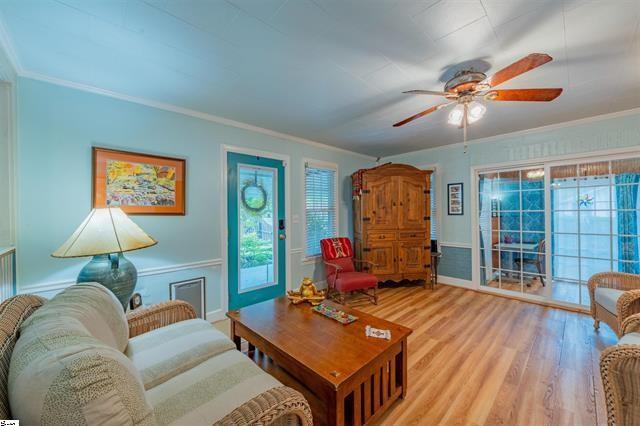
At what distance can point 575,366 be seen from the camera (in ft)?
6.68

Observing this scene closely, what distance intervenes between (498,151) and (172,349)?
4497 mm

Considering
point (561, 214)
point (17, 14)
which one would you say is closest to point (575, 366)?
point (561, 214)

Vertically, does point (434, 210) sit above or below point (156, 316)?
above

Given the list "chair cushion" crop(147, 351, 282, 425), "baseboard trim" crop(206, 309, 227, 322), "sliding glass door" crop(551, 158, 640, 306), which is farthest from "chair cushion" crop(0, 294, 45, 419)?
"sliding glass door" crop(551, 158, 640, 306)

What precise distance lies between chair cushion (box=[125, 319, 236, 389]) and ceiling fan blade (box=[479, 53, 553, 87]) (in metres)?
2.38

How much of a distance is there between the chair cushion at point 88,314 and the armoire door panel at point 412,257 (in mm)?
3561

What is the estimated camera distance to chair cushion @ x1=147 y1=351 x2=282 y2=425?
3.21 feet

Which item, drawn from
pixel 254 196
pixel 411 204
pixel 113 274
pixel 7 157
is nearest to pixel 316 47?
pixel 254 196

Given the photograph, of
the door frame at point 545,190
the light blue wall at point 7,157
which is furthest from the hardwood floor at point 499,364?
the light blue wall at point 7,157

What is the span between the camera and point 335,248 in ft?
12.6

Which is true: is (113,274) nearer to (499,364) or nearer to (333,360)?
(333,360)

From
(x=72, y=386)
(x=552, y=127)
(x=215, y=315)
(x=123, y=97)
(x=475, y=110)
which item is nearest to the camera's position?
(x=72, y=386)

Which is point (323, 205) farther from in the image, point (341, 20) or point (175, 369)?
point (175, 369)

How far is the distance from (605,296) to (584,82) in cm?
194
